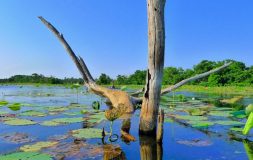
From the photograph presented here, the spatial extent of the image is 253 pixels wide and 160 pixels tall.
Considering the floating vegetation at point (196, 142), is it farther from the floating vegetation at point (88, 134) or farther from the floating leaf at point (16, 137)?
the floating leaf at point (16, 137)

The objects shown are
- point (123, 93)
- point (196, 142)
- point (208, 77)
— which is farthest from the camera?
point (208, 77)

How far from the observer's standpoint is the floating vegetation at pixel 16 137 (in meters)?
4.12

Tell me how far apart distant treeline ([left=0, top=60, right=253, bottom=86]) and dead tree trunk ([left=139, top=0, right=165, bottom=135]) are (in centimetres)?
3536

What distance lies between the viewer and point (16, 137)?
14.1 feet

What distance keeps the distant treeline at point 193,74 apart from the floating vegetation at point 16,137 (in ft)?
115

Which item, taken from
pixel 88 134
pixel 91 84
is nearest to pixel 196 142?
pixel 88 134

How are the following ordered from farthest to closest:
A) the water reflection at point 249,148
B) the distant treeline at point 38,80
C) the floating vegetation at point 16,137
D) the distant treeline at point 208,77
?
1. the distant treeline at point 38,80
2. the distant treeline at point 208,77
3. the floating vegetation at point 16,137
4. the water reflection at point 249,148

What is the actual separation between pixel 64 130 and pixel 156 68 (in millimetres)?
1974

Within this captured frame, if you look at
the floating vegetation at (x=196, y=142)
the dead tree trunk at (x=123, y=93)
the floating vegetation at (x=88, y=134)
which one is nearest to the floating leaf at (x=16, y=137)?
the floating vegetation at (x=88, y=134)

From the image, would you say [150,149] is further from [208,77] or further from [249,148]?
[208,77]

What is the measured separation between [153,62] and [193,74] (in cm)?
5566

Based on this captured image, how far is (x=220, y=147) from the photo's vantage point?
3896 mm

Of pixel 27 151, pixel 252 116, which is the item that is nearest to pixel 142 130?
pixel 27 151

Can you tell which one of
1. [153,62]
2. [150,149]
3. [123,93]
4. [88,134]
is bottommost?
[150,149]
